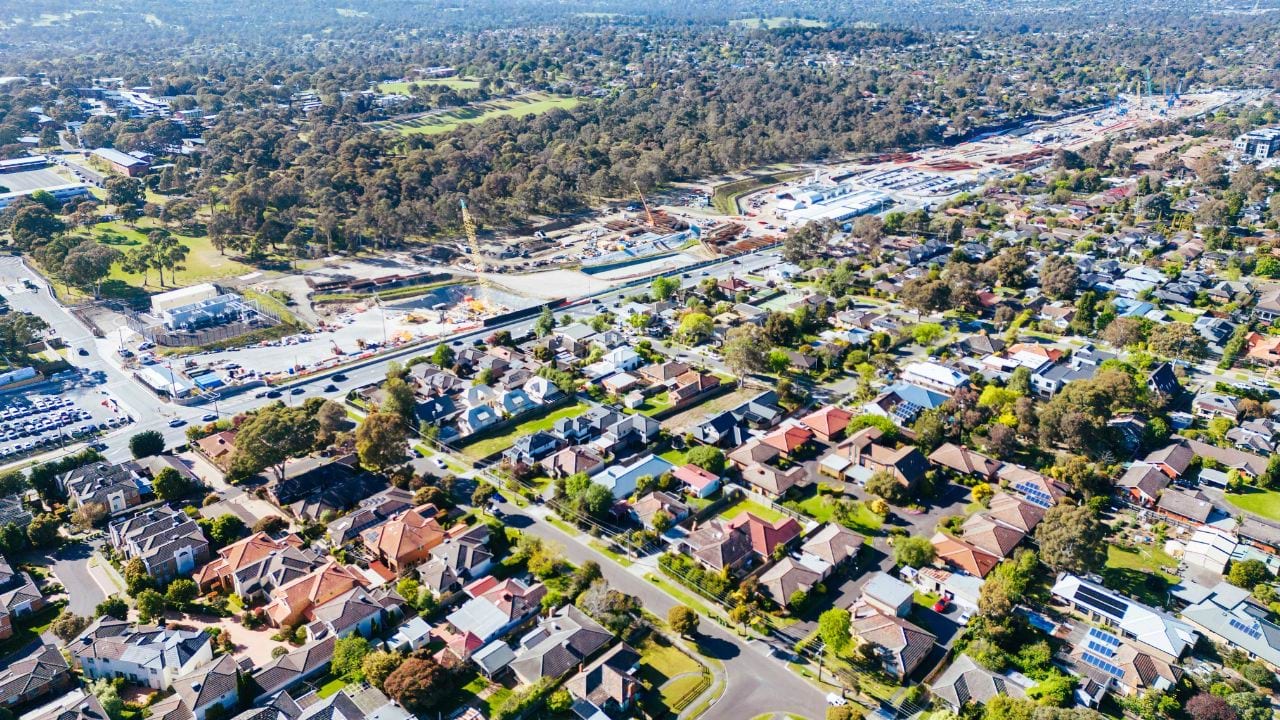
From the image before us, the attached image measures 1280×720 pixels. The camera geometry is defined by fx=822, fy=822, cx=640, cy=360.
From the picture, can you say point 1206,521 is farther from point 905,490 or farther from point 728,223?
point 728,223

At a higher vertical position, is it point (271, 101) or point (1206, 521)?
point (271, 101)

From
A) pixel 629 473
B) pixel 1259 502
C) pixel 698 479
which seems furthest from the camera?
pixel 629 473

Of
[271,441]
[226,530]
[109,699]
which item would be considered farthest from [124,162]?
[109,699]

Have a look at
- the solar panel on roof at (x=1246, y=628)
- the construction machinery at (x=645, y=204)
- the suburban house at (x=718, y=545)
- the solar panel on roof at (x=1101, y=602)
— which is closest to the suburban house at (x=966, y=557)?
the solar panel on roof at (x=1101, y=602)

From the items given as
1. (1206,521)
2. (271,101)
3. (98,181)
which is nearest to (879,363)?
(1206,521)

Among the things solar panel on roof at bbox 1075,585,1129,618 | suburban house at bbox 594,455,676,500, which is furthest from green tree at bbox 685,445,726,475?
solar panel on roof at bbox 1075,585,1129,618

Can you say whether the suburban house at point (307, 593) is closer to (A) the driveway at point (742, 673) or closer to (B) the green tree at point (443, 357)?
(A) the driveway at point (742, 673)

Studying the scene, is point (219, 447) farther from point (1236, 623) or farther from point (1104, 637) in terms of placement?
point (1236, 623)
